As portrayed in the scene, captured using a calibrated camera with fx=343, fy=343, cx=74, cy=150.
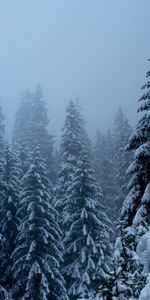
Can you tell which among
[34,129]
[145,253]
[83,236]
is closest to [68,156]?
[83,236]

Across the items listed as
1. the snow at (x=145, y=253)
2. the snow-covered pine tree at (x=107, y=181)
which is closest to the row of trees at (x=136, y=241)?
the snow at (x=145, y=253)

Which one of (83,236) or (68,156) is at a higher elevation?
(68,156)

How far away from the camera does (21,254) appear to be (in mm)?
20438

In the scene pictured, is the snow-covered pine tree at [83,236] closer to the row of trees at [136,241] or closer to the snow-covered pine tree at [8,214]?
the snow-covered pine tree at [8,214]

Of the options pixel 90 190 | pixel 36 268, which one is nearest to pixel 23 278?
pixel 36 268

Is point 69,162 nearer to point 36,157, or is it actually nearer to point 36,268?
point 36,157

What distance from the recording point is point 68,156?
27.7m

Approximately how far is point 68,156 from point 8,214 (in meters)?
7.86

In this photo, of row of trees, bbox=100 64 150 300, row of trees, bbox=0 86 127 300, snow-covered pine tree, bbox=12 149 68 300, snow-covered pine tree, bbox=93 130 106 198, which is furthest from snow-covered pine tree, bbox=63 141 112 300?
snow-covered pine tree, bbox=93 130 106 198

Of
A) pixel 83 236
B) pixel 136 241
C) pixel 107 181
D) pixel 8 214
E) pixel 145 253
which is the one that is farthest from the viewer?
pixel 107 181

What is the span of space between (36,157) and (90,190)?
426 cm

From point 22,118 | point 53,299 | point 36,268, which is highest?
point 22,118

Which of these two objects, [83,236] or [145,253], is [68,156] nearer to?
[83,236]

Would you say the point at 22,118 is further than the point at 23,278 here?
Yes
